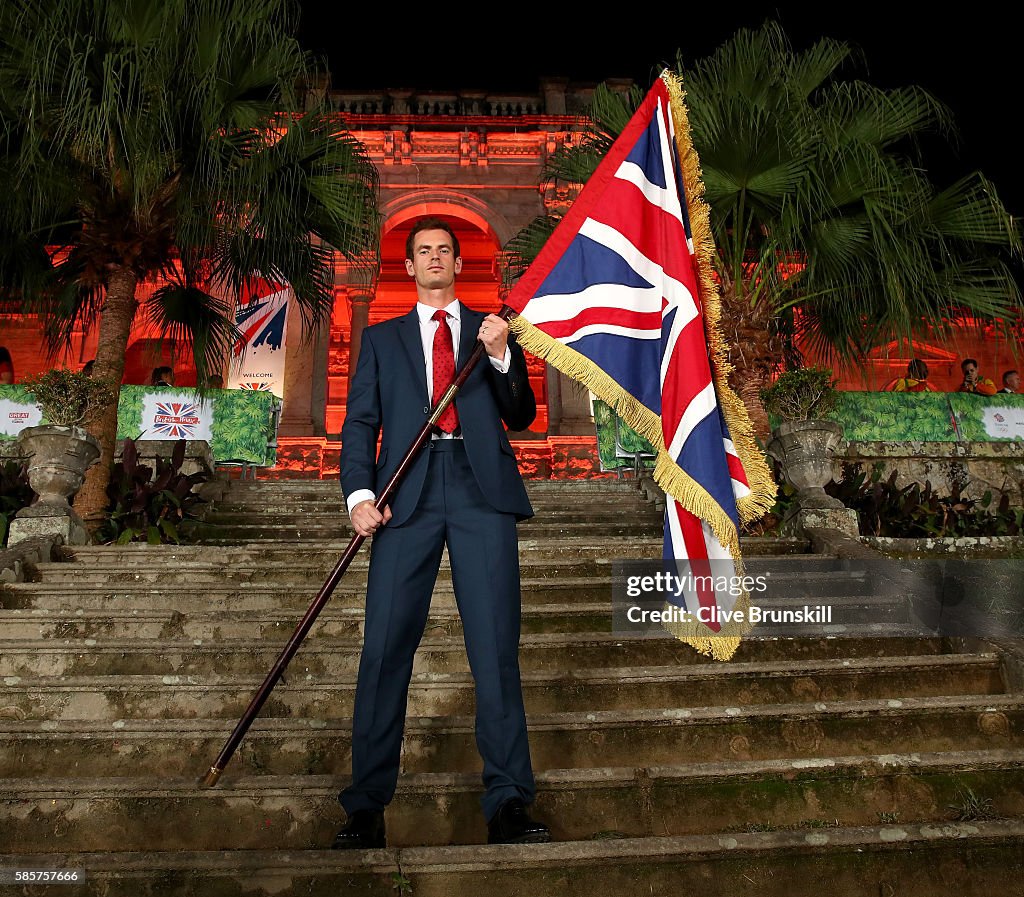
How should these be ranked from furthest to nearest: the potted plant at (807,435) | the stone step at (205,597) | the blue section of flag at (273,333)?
the blue section of flag at (273,333) < the potted plant at (807,435) < the stone step at (205,597)

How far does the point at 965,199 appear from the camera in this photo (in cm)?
765

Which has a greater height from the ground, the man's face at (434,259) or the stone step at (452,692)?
the man's face at (434,259)

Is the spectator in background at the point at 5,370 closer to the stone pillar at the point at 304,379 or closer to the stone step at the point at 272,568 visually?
the stone pillar at the point at 304,379

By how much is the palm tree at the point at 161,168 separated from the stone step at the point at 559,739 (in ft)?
13.9

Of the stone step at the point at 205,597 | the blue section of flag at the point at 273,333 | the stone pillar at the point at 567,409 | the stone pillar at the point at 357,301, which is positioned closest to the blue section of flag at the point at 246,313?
the blue section of flag at the point at 273,333

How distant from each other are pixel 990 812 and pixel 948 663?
41.4 inches

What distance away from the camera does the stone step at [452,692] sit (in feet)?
11.7

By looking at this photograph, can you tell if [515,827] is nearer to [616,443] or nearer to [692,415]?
[692,415]

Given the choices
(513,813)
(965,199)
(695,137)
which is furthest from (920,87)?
(513,813)

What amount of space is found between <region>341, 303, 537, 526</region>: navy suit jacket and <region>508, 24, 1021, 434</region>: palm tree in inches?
210

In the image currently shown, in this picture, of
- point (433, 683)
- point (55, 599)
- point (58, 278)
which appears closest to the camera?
point (433, 683)

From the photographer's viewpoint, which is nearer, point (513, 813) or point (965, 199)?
Answer: point (513, 813)

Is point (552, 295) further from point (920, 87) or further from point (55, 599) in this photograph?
point (920, 87)

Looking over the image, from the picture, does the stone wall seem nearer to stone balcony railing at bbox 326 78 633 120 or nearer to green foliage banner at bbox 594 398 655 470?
green foliage banner at bbox 594 398 655 470
